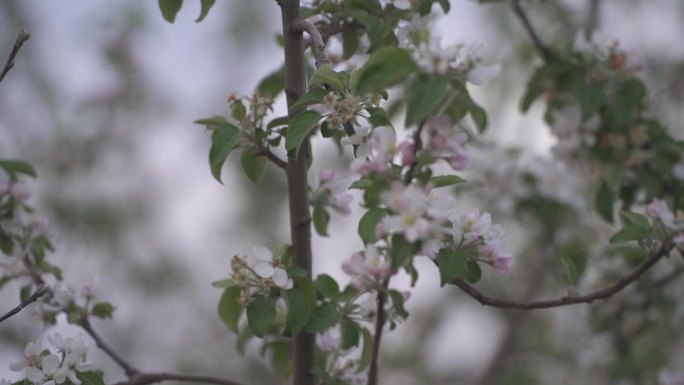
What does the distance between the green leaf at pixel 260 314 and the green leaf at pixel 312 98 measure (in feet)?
0.71

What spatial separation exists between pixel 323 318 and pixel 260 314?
7 centimetres

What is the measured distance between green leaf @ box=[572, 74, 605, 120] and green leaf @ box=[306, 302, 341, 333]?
0.60m

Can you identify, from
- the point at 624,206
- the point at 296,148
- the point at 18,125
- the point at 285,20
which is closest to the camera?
the point at 296,148

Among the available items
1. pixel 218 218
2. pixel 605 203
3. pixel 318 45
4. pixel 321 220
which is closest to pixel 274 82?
pixel 321 220

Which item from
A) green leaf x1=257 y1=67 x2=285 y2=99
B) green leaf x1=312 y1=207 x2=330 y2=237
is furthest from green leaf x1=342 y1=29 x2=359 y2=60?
green leaf x1=312 y1=207 x2=330 y2=237

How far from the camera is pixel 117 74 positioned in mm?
3445

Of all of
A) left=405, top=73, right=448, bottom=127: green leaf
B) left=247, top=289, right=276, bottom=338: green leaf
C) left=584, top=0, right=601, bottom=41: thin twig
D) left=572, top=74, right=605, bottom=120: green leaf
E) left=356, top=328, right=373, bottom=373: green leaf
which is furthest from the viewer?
left=584, top=0, right=601, bottom=41: thin twig

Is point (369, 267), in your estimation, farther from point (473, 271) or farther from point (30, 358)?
point (30, 358)

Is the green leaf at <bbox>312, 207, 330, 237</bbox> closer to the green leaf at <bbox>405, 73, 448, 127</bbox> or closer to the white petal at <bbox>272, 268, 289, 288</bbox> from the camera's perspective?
the white petal at <bbox>272, 268, 289, 288</bbox>

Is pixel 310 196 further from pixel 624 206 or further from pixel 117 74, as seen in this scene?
pixel 117 74

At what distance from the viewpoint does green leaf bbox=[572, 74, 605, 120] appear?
3.88 feet

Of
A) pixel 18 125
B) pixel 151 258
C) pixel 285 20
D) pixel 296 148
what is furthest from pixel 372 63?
pixel 151 258

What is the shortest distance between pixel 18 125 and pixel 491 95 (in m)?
2.04

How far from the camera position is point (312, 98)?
720 mm
